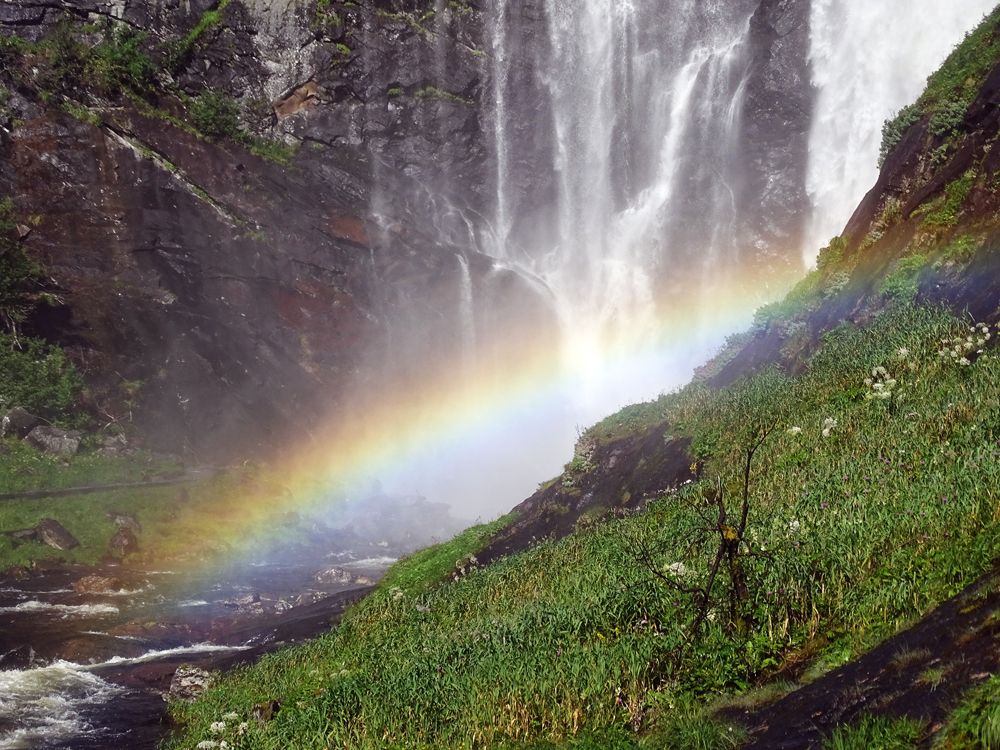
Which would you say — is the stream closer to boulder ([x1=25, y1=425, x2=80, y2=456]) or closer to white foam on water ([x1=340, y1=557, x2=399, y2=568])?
white foam on water ([x1=340, y1=557, x2=399, y2=568])

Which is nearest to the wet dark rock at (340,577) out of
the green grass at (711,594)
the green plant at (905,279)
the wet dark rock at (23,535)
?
the wet dark rock at (23,535)

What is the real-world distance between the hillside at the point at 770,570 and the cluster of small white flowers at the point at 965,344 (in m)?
0.04

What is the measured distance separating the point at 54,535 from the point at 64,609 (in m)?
5.81

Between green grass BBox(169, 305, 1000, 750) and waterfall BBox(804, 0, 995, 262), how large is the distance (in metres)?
25.3

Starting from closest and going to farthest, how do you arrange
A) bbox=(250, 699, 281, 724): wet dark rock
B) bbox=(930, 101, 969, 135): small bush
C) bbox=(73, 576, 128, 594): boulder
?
bbox=(250, 699, 281, 724): wet dark rock < bbox=(930, 101, 969, 135): small bush < bbox=(73, 576, 128, 594): boulder

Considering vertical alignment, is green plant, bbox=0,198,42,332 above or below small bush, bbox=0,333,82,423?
above

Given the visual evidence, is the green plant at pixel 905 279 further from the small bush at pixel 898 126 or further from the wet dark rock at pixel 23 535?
the wet dark rock at pixel 23 535

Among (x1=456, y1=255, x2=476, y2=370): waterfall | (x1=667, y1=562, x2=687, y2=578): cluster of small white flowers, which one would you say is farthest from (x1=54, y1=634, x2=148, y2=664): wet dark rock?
(x1=456, y1=255, x2=476, y2=370): waterfall

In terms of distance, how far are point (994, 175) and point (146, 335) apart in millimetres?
31263

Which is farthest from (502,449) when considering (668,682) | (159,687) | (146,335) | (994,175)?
(668,682)

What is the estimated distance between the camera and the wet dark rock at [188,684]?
41.0ft

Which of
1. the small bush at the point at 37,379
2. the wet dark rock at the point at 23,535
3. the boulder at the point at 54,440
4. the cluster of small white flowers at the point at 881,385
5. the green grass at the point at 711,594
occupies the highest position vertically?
the small bush at the point at 37,379

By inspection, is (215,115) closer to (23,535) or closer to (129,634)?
(23,535)

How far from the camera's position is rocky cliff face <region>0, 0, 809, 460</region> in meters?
30.9
